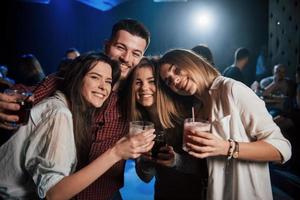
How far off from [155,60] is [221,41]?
7.18 metres

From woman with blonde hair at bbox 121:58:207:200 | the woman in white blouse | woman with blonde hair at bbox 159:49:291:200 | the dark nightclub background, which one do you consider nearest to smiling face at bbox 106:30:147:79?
woman with blonde hair at bbox 121:58:207:200

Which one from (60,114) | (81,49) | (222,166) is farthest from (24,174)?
(81,49)

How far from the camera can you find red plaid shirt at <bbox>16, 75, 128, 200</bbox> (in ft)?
5.71

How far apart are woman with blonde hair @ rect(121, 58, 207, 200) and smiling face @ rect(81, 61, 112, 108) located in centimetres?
26

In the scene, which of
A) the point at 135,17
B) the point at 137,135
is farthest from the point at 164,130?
the point at 135,17

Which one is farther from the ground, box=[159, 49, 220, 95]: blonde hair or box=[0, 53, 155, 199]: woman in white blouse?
box=[159, 49, 220, 95]: blonde hair

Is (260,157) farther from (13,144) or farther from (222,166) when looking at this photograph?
(13,144)

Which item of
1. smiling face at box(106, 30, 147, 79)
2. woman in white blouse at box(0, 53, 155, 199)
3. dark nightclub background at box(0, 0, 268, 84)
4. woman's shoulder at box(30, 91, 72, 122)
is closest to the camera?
woman in white blouse at box(0, 53, 155, 199)

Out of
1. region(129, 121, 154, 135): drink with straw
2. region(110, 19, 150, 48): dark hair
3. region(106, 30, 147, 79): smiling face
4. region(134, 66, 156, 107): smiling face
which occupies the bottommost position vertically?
region(129, 121, 154, 135): drink with straw

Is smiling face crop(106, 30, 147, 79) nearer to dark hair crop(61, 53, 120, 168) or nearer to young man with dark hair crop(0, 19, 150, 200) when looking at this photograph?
young man with dark hair crop(0, 19, 150, 200)

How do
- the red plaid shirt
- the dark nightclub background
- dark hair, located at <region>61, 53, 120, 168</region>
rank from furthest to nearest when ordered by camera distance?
the dark nightclub background, the red plaid shirt, dark hair, located at <region>61, 53, 120, 168</region>

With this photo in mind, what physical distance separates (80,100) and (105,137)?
30 centimetres

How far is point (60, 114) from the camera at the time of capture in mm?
1397

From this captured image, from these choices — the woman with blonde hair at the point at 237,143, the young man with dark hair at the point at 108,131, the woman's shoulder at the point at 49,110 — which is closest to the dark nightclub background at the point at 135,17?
the young man with dark hair at the point at 108,131
